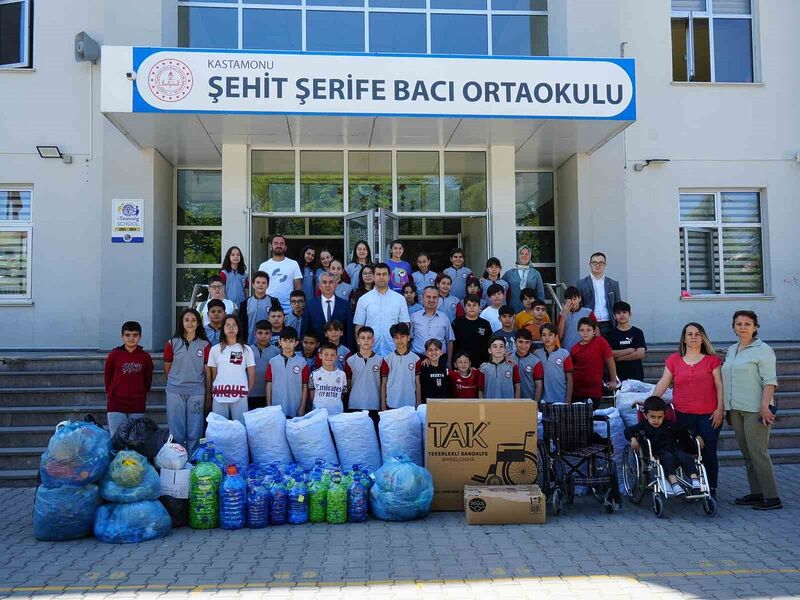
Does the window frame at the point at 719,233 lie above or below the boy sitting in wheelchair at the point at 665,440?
above

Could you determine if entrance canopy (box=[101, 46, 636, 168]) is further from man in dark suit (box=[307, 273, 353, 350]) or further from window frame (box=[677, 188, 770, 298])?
window frame (box=[677, 188, 770, 298])

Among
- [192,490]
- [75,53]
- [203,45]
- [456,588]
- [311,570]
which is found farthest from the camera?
[203,45]

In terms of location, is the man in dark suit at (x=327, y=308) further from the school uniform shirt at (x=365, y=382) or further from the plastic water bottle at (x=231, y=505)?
the plastic water bottle at (x=231, y=505)

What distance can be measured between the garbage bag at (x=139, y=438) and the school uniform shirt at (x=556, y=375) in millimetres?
3699

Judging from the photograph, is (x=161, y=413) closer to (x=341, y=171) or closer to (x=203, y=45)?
(x=341, y=171)

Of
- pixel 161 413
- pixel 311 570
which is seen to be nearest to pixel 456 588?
pixel 311 570

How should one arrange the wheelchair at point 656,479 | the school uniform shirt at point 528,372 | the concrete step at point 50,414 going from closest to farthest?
the wheelchair at point 656,479
the school uniform shirt at point 528,372
the concrete step at point 50,414

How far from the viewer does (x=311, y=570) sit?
480 cm

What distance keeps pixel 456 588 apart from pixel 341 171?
826 cm

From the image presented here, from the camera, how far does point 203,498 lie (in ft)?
18.9

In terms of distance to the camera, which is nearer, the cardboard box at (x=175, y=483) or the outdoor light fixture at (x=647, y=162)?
the cardboard box at (x=175, y=483)

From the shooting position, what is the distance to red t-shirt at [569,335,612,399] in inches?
290

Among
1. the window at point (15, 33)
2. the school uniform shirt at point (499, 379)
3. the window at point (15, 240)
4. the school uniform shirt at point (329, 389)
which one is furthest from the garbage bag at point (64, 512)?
the window at point (15, 33)

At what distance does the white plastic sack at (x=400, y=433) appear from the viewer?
21.3 feet
